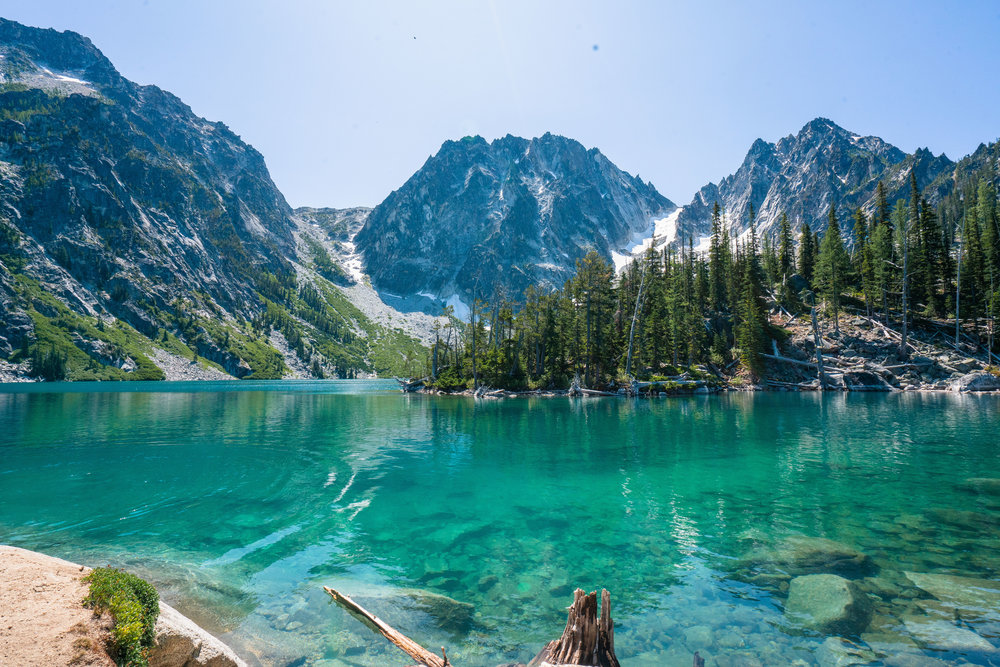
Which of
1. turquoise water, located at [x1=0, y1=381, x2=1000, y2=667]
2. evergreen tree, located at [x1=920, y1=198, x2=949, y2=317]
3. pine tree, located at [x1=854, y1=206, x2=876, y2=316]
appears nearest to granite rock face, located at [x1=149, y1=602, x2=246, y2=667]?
turquoise water, located at [x1=0, y1=381, x2=1000, y2=667]

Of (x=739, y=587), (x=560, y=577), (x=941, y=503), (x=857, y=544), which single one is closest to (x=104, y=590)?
(x=560, y=577)

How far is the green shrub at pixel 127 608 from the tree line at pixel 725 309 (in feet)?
242

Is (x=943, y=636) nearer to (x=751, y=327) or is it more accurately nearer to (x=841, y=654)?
(x=841, y=654)

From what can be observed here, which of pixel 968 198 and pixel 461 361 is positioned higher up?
pixel 968 198

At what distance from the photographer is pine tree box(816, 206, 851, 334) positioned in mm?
85750

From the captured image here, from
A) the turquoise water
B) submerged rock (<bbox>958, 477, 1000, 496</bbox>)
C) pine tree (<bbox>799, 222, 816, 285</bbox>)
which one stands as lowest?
the turquoise water

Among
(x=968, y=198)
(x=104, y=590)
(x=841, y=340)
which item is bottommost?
(x=104, y=590)

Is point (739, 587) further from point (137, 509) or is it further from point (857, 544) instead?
point (137, 509)

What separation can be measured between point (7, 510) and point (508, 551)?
2123cm

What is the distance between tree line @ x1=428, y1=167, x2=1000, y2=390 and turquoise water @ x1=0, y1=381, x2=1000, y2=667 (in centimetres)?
4895

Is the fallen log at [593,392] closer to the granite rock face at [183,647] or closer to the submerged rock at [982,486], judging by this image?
the submerged rock at [982,486]

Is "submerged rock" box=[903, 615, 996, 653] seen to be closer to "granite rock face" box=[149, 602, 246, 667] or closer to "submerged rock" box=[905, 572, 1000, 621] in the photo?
"submerged rock" box=[905, 572, 1000, 621]

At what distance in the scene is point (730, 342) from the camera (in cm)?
9406

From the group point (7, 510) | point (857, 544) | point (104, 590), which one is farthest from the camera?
point (7, 510)
